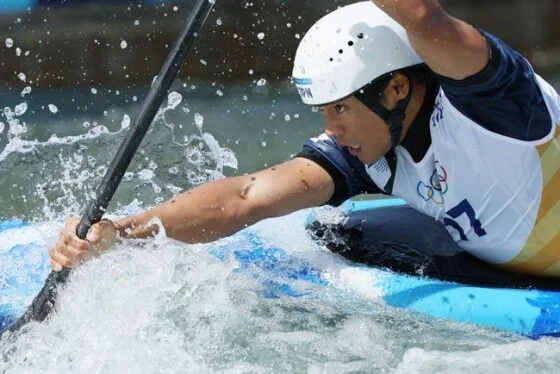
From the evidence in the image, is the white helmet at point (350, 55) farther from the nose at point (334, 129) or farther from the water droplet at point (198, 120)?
the water droplet at point (198, 120)

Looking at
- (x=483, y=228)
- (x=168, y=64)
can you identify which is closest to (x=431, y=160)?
(x=483, y=228)

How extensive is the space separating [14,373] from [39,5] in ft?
18.1

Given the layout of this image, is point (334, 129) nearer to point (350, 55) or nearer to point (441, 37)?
point (350, 55)

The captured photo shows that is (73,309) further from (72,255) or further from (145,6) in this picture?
(145,6)

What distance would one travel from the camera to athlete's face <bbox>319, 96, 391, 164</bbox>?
278 cm

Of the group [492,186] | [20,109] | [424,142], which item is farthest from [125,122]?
[492,186]

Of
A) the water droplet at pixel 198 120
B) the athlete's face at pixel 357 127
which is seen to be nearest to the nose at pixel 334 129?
the athlete's face at pixel 357 127

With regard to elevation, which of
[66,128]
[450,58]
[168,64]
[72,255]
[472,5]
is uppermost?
[450,58]

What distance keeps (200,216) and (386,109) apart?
2.01 feet

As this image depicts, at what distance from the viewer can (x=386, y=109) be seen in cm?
280

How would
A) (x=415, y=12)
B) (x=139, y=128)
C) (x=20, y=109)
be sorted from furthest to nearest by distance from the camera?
(x=20, y=109), (x=139, y=128), (x=415, y=12)

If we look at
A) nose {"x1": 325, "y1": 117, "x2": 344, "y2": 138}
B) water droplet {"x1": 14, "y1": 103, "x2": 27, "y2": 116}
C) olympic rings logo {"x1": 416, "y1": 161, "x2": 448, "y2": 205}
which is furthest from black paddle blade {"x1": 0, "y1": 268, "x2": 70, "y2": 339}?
water droplet {"x1": 14, "y1": 103, "x2": 27, "y2": 116}

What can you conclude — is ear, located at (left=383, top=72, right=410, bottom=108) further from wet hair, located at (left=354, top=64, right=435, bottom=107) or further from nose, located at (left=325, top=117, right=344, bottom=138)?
nose, located at (left=325, top=117, right=344, bottom=138)

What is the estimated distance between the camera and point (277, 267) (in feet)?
10.3
